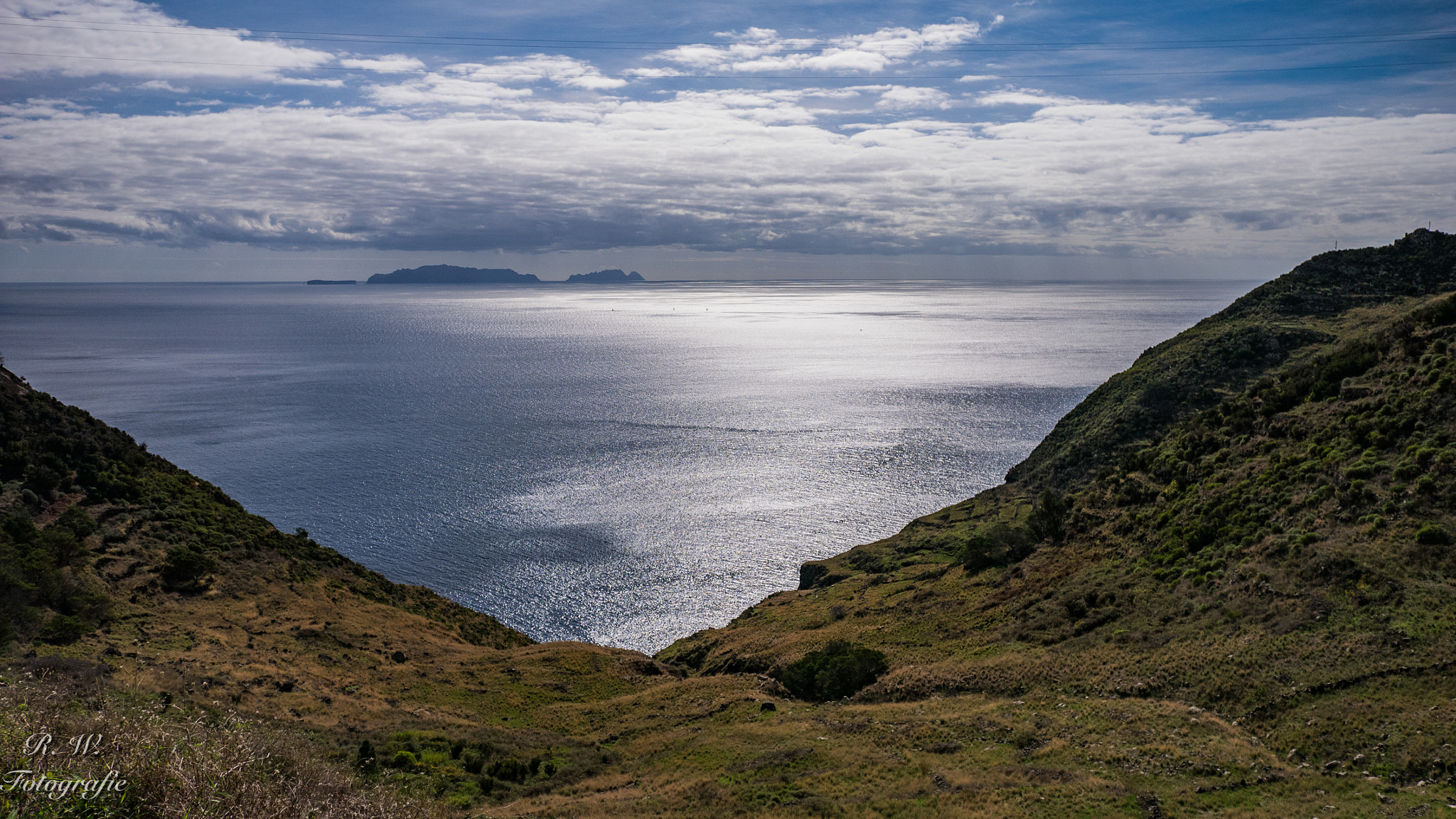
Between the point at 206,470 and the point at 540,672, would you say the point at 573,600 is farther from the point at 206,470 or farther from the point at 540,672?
the point at 206,470

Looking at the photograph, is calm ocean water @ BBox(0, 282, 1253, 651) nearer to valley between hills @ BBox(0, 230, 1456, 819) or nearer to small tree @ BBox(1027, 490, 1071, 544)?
valley between hills @ BBox(0, 230, 1456, 819)

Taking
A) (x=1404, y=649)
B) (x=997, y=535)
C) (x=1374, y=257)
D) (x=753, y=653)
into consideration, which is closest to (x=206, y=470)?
(x=753, y=653)

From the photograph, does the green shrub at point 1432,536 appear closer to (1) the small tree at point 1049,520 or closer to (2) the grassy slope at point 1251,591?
(2) the grassy slope at point 1251,591

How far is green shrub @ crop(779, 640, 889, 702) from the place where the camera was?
35.8 meters

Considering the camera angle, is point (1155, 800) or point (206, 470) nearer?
point (1155, 800)

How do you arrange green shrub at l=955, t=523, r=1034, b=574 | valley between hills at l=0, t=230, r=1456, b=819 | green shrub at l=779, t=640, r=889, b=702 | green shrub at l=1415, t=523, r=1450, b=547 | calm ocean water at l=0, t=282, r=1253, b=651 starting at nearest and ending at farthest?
valley between hills at l=0, t=230, r=1456, b=819 < green shrub at l=1415, t=523, r=1450, b=547 < green shrub at l=779, t=640, r=889, b=702 < green shrub at l=955, t=523, r=1034, b=574 < calm ocean water at l=0, t=282, r=1253, b=651

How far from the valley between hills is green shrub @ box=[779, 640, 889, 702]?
0.60 ft

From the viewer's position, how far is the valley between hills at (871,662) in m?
19.6

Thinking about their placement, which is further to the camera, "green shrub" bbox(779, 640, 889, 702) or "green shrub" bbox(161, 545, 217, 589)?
"green shrub" bbox(161, 545, 217, 589)

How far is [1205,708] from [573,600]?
6008 centimetres

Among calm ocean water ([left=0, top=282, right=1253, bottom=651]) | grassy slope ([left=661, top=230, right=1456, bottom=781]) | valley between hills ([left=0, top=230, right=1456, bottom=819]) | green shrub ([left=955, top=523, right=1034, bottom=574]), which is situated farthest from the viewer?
calm ocean water ([left=0, top=282, right=1253, bottom=651])

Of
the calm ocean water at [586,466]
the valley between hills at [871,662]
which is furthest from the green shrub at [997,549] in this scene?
the calm ocean water at [586,466]

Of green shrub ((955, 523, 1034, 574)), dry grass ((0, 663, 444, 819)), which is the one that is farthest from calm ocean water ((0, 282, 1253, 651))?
dry grass ((0, 663, 444, 819))

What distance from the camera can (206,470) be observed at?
331 ft
